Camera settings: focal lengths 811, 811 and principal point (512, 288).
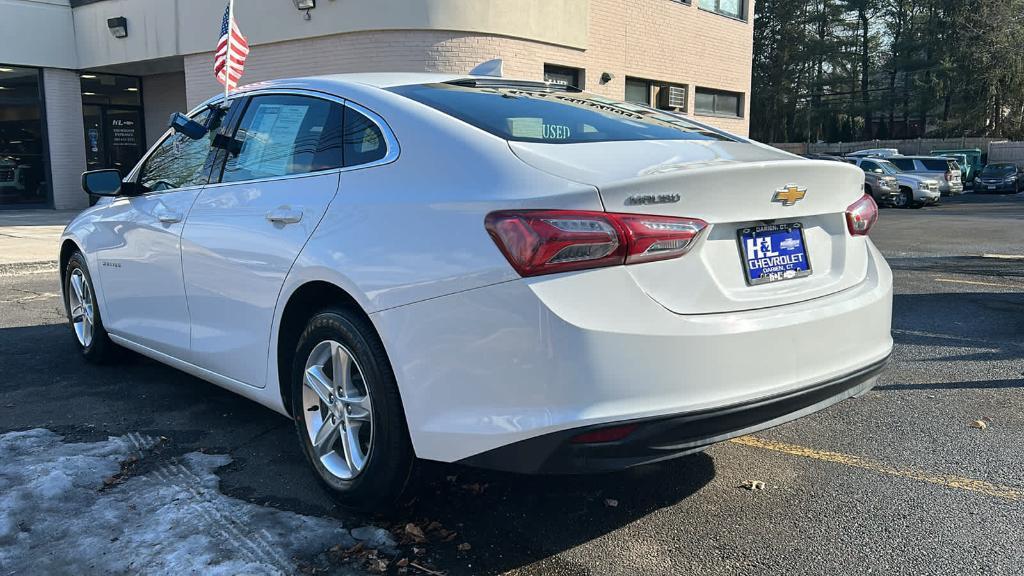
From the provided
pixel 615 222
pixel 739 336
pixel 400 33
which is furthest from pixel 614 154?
pixel 400 33

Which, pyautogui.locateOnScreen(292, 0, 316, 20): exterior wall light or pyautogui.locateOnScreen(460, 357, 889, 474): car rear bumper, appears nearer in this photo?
pyautogui.locateOnScreen(460, 357, 889, 474): car rear bumper

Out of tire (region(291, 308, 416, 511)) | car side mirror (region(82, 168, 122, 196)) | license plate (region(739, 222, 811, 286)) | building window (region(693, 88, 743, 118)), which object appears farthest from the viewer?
building window (region(693, 88, 743, 118))

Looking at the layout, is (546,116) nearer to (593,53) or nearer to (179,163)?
(179,163)

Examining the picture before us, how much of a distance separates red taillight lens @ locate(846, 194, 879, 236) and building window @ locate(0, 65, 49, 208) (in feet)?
67.2

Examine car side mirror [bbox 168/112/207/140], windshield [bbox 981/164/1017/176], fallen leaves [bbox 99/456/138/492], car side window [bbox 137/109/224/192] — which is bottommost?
fallen leaves [bbox 99/456/138/492]

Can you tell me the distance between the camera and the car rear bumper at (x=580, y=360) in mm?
2400

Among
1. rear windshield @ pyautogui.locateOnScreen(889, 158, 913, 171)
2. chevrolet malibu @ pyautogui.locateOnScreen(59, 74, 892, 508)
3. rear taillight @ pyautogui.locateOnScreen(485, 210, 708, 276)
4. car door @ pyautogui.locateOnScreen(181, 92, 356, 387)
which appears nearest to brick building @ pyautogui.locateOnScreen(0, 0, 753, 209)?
rear windshield @ pyautogui.locateOnScreen(889, 158, 913, 171)

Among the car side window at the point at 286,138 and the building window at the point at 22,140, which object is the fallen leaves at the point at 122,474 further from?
the building window at the point at 22,140

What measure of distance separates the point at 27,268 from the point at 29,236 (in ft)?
12.2

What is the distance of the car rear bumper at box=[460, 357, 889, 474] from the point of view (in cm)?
243

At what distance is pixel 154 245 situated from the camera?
425cm

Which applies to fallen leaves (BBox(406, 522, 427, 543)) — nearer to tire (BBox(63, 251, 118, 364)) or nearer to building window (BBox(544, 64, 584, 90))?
tire (BBox(63, 251, 118, 364))

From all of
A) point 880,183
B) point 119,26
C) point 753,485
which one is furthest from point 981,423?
point 880,183

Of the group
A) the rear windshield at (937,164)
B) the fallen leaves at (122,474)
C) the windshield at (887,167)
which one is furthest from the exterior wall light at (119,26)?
the rear windshield at (937,164)
